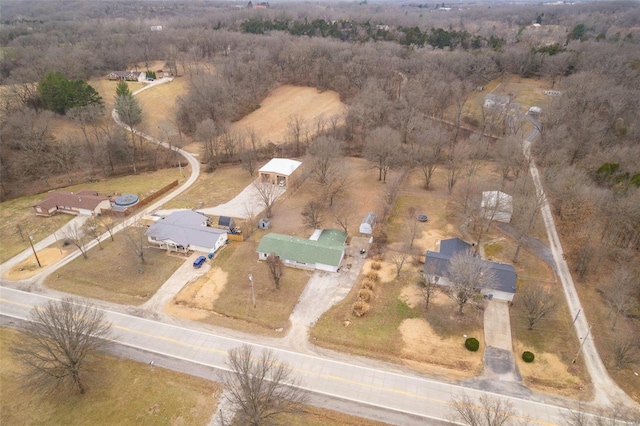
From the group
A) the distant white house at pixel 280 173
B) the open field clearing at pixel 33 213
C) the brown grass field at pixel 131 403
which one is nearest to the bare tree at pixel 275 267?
the brown grass field at pixel 131 403

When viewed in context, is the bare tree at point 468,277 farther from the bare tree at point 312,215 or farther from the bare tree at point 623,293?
the bare tree at point 312,215

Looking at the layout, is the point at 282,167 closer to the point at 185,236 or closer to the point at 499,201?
the point at 185,236

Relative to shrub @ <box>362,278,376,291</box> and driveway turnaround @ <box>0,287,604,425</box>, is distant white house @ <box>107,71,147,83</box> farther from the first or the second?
shrub @ <box>362,278,376,291</box>

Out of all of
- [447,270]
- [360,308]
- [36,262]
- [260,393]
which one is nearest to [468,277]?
[447,270]

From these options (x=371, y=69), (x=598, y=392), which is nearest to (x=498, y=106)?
(x=371, y=69)

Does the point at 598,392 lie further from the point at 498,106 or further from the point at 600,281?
the point at 498,106

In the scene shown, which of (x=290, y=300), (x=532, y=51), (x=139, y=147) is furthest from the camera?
(x=532, y=51)
